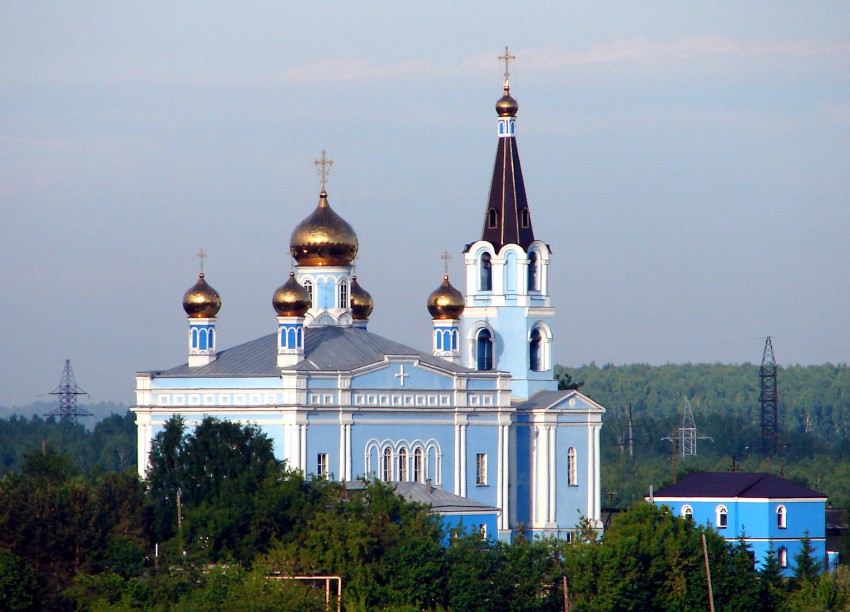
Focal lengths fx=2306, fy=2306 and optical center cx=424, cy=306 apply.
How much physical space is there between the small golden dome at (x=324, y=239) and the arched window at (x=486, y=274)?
3.15 metres

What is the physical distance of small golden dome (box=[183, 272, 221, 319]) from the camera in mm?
43906

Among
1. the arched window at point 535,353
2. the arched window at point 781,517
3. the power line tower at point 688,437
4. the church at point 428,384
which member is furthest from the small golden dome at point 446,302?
the power line tower at point 688,437

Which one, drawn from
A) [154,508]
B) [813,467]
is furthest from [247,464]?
[813,467]

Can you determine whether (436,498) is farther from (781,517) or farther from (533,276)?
(781,517)

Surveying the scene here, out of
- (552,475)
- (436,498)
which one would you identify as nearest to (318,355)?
(436,498)

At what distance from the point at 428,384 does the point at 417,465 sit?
156 centimetres

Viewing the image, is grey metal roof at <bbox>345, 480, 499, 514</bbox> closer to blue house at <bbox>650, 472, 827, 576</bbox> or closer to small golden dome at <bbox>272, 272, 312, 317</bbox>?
small golden dome at <bbox>272, 272, 312, 317</bbox>

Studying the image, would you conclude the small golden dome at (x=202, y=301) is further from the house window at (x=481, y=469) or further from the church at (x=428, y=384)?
the house window at (x=481, y=469)

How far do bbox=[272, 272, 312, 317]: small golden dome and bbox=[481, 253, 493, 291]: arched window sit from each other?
6003 mm

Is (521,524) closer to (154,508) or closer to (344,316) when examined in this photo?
(344,316)

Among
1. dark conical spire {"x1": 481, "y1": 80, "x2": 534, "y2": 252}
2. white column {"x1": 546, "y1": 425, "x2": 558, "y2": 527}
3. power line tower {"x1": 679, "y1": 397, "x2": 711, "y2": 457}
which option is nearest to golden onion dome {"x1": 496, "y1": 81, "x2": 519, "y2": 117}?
dark conical spire {"x1": 481, "y1": 80, "x2": 534, "y2": 252}

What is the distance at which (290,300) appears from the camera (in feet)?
140

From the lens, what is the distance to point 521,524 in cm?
4391

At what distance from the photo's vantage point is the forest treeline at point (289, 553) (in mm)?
34094
